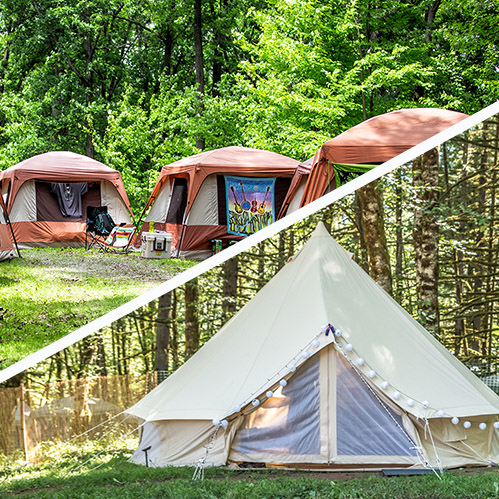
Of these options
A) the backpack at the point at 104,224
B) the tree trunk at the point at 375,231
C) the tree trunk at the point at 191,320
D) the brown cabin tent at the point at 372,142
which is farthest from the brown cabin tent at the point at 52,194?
the tree trunk at the point at 375,231

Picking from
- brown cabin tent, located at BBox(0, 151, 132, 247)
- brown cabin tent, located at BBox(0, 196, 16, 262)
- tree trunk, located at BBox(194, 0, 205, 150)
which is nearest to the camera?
→ brown cabin tent, located at BBox(0, 196, 16, 262)

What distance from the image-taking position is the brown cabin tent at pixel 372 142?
822cm

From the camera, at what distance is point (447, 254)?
11359 millimetres

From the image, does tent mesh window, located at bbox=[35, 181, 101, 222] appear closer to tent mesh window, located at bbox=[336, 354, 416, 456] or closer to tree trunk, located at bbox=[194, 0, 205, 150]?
tree trunk, located at bbox=[194, 0, 205, 150]

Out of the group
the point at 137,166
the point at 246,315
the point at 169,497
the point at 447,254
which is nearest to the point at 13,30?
the point at 137,166

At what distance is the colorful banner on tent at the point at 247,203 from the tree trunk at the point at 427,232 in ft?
11.2

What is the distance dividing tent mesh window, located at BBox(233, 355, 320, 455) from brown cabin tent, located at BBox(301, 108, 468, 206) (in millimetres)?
3679

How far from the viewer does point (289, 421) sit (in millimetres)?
4969

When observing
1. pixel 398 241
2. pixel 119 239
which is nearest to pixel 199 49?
pixel 119 239

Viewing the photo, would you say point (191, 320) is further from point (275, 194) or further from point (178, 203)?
point (275, 194)

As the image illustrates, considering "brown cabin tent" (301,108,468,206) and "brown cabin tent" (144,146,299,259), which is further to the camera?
"brown cabin tent" (144,146,299,259)

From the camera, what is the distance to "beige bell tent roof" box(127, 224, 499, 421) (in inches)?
191

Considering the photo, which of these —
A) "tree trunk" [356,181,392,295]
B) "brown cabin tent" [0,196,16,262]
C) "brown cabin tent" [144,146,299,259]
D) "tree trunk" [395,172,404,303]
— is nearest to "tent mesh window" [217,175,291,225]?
"brown cabin tent" [144,146,299,259]

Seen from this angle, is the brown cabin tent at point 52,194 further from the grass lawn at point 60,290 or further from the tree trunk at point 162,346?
the tree trunk at point 162,346
